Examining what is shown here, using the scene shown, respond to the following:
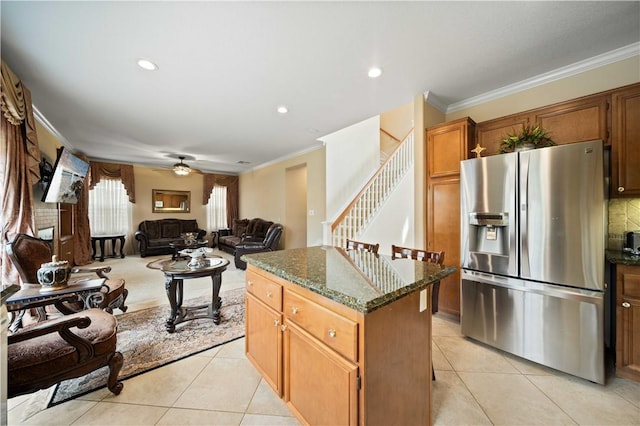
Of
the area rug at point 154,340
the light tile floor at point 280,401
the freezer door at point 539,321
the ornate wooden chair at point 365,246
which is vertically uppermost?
the ornate wooden chair at point 365,246

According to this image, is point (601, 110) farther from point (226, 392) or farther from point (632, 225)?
point (226, 392)

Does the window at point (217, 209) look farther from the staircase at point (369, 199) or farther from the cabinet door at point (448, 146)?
the cabinet door at point (448, 146)

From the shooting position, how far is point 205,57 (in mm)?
2094

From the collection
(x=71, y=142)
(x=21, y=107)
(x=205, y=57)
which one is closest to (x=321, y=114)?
(x=205, y=57)

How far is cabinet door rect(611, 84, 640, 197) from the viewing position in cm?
185

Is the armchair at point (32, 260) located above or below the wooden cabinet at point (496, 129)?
below

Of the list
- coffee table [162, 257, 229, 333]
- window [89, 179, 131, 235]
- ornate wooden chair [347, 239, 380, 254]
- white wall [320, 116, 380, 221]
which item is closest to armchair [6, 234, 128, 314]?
coffee table [162, 257, 229, 333]

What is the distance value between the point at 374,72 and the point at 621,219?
8.43ft

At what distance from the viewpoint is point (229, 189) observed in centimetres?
812

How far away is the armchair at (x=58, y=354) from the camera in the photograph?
126 cm

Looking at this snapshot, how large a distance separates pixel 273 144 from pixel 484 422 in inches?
189

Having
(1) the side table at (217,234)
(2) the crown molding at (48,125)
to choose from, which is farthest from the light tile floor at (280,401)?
(1) the side table at (217,234)

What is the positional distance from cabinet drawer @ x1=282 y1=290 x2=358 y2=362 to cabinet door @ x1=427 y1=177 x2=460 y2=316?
6.76ft

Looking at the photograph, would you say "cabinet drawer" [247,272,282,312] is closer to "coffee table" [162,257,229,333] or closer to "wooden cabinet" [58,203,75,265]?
"coffee table" [162,257,229,333]
